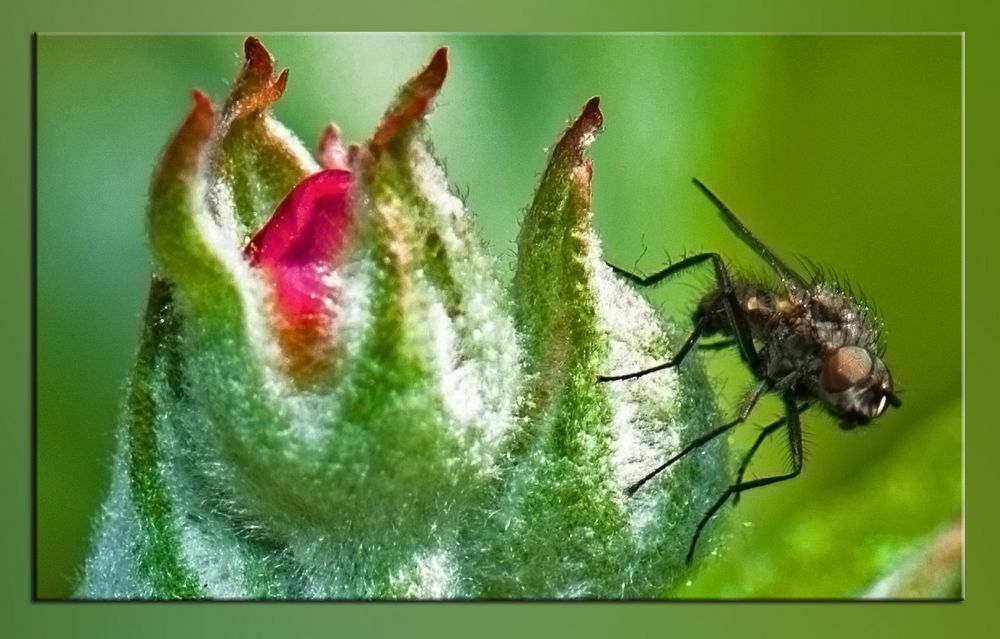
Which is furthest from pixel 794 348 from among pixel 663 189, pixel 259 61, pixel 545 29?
pixel 259 61

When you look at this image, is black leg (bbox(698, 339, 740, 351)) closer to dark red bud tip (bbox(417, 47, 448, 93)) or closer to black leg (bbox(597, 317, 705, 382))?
black leg (bbox(597, 317, 705, 382))

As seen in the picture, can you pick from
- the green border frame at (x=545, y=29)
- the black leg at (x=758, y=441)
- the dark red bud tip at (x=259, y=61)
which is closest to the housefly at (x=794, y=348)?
the black leg at (x=758, y=441)

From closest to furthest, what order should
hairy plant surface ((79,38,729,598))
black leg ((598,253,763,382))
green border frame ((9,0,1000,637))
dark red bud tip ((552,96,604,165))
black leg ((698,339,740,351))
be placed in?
hairy plant surface ((79,38,729,598)) → dark red bud tip ((552,96,604,165)) → black leg ((698,339,740,351)) → black leg ((598,253,763,382)) → green border frame ((9,0,1000,637))

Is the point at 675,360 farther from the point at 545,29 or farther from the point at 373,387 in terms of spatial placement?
the point at 545,29

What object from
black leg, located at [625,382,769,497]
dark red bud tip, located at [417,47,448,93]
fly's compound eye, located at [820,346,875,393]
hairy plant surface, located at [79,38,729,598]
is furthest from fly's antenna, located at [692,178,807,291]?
dark red bud tip, located at [417,47,448,93]

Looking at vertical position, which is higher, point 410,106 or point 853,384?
point 410,106
